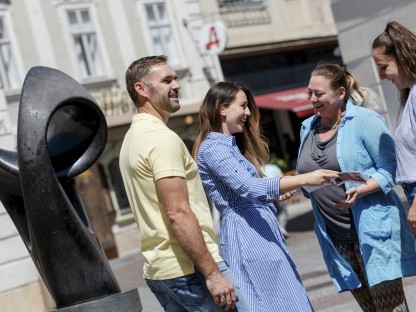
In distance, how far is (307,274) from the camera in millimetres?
10047

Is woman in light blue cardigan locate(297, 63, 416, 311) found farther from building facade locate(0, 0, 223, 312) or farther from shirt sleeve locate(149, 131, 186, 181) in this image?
building facade locate(0, 0, 223, 312)

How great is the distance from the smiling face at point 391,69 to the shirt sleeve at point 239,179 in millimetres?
742

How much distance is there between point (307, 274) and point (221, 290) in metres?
6.60

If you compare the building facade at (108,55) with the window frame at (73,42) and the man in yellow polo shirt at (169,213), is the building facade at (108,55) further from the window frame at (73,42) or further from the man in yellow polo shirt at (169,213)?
the man in yellow polo shirt at (169,213)

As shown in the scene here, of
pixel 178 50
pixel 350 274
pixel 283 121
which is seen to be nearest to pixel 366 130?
pixel 350 274

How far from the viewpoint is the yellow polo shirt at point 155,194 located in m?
3.62

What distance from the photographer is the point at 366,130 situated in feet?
15.4

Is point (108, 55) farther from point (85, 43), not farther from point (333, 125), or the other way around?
point (333, 125)

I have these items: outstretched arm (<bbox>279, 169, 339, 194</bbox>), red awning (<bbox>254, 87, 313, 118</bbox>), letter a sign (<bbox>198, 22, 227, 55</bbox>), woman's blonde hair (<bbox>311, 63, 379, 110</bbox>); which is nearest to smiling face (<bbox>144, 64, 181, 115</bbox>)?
outstretched arm (<bbox>279, 169, 339, 194</bbox>)

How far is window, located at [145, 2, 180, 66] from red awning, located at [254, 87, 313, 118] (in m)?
2.71

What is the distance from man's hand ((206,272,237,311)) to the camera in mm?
3576

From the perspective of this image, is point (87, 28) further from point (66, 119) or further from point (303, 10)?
point (66, 119)

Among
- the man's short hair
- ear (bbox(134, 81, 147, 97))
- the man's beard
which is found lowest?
the man's beard

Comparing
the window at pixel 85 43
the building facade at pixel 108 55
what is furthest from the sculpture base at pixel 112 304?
the window at pixel 85 43
